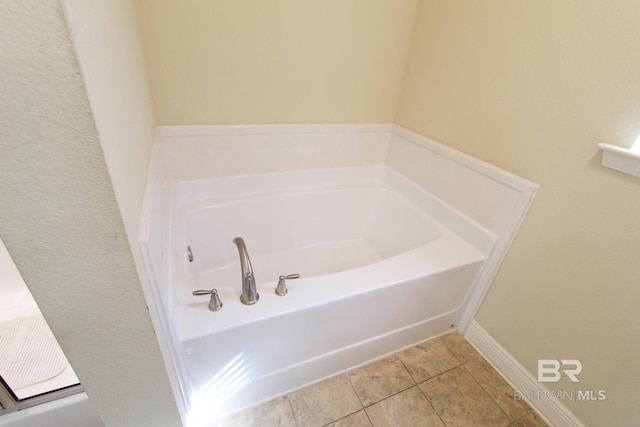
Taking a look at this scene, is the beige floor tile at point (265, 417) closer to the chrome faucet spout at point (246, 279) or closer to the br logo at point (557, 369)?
the chrome faucet spout at point (246, 279)

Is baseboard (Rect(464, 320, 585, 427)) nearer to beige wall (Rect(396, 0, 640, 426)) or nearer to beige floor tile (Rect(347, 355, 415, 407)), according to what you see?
beige wall (Rect(396, 0, 640, 426))

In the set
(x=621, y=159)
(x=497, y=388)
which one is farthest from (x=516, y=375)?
(x=621, y=159)

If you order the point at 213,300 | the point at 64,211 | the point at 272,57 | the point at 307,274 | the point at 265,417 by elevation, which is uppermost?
the point at 272,57

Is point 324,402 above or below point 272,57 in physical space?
below

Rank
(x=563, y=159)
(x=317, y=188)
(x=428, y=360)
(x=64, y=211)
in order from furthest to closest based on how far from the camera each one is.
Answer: (x=317, y=188)
(x=428, y=360)
(x=563, y=159)
(x=64, y=211)

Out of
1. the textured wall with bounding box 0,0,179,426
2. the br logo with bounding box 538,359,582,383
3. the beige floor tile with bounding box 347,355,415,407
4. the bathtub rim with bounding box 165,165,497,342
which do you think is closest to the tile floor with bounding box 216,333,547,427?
the beige floor tile with bounding box 347,355,415,407

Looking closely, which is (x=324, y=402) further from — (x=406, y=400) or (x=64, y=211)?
(x=64, y=211)

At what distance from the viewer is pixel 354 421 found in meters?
1.12

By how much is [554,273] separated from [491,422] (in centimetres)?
66

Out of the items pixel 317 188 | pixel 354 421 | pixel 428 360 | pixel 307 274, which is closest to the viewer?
pixel 354 421

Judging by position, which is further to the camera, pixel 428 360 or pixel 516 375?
pixel 428 360

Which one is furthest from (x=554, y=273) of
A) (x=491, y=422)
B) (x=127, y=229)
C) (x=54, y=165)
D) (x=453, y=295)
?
(x=54, y=165)

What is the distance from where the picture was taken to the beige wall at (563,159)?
0.87 metres

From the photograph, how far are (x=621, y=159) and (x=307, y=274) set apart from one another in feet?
4.57
